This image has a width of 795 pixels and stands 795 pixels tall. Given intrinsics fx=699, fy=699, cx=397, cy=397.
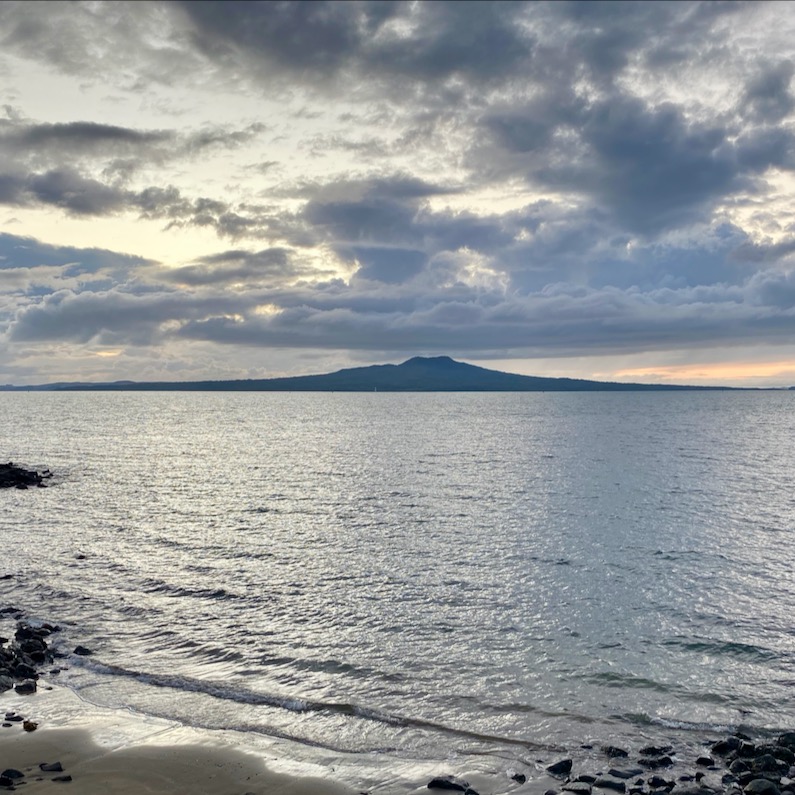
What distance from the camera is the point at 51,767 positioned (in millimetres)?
13922

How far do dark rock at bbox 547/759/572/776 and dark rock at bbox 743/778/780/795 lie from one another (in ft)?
11.0

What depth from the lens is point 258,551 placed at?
35.7 metres

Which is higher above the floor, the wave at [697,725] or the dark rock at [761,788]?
the dark rock at [761,788]

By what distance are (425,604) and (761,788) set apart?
14.5m

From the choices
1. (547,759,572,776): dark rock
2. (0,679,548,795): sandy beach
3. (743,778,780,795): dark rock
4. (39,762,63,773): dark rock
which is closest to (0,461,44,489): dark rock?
(0,679,548,795): sandy beach

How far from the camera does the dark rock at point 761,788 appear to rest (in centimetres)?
1327

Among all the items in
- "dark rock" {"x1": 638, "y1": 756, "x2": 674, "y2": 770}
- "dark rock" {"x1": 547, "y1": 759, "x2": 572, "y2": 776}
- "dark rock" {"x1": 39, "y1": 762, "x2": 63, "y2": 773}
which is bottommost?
"dark rock" {"x1": 638, "y1": 756, "x2": 674, "y2": 770}

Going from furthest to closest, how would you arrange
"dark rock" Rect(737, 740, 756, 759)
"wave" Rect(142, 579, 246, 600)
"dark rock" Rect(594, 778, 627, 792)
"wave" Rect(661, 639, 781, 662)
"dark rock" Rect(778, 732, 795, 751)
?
"wave" Rect(142, 579, 246, 600) < "wave" Rect(661, 639, 781, 662) < "dark rock" Rect(778, 732, 795, 751) < "dark rock" Rect(737, 740, 756, 759) < "dark rock" Rect(594, 778, 627, 792)

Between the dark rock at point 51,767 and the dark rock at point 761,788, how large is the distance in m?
13.4

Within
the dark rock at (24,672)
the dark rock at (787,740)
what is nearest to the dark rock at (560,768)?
the dark rock at (787,740)

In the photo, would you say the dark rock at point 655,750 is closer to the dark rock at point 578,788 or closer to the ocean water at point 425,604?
the ocean water at point 425,604

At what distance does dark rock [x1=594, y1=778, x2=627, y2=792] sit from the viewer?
539 inches

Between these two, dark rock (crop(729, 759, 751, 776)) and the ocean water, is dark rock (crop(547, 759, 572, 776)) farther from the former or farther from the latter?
dark rock (crop(729, 759, 751, 776))

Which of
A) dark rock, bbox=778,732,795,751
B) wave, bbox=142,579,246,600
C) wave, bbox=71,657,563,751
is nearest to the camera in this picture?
dark rock, bbox=778,732,795,751
